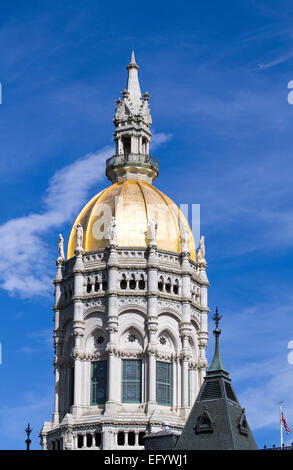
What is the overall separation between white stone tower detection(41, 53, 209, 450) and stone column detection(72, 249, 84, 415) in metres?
0.11

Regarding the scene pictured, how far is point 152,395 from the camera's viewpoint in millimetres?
130375

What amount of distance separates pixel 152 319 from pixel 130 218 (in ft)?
40.1

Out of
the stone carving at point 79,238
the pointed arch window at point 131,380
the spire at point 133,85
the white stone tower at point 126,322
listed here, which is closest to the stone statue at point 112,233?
the white stone tower at point 126,322

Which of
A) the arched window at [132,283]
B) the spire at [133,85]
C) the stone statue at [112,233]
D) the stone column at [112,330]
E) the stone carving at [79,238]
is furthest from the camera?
the spire at [133,85]

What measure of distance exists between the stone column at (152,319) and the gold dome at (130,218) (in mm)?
3335

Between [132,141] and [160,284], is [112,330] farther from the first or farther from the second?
[132,141]

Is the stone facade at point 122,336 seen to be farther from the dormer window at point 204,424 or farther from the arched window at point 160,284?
the dormer window at point 204,424

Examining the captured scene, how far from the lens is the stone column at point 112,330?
130m

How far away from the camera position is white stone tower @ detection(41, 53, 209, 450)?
427 feet

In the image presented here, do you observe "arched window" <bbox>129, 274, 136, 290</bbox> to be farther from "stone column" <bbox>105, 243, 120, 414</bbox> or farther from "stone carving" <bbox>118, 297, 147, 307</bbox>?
"stone column" <bbox>105, 243, 120, 414</bbox>

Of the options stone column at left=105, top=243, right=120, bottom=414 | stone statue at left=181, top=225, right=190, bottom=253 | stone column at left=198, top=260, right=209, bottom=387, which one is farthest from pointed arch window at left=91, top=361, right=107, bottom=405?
stone statue at left=181, top=225, right=190, bottom=253
